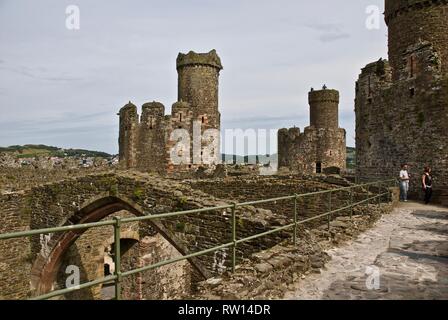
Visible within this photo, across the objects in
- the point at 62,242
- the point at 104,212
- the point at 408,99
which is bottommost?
the point at 62,242

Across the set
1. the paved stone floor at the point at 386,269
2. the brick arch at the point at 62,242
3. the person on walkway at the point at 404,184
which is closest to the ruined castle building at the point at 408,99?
the person on walkway at the point at 404,184

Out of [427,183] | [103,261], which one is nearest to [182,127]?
[103,261]

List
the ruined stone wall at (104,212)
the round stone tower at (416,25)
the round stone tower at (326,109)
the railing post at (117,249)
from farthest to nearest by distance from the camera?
the round stone tower at (326,109), the round stone tower at (416,25), the ruined stone wall at (104,212), the railing post at (117,249)

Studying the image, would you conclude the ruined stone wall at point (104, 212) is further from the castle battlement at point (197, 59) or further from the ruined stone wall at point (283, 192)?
the castle battlement at point (197, 59)

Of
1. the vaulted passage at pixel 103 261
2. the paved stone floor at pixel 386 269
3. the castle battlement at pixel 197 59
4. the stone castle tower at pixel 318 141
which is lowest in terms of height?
the vaulted passage at pixel 103 261

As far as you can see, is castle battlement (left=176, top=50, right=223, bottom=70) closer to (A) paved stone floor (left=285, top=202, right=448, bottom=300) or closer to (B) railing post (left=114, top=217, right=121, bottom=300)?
(A) paved stone floor (left=285, top=202, right=448, bottom=300)

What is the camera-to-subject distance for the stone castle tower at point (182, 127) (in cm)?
3203

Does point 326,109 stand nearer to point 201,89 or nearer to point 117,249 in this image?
point 201,89

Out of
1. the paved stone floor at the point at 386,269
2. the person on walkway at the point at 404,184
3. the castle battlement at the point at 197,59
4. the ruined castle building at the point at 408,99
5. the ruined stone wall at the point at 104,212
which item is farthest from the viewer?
the castle battlement at the point at 197,59

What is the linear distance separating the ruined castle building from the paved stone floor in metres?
7.29

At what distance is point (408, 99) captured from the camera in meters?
16.2

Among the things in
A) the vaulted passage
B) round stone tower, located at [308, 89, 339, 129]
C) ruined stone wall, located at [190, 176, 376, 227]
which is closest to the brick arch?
the vaulted passage

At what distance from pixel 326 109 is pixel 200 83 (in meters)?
13.8
